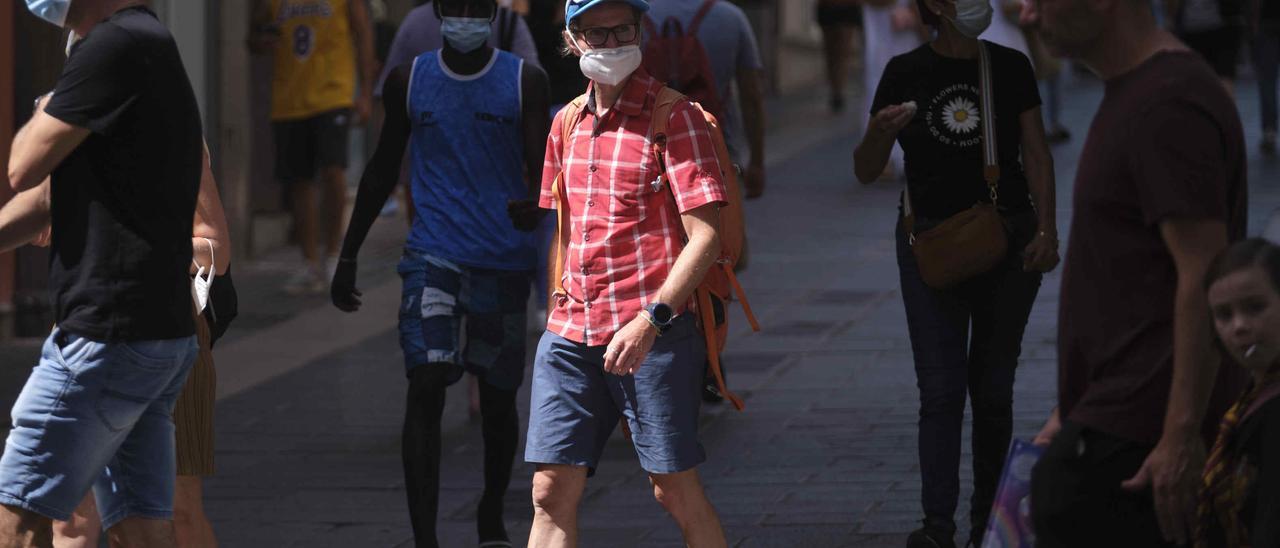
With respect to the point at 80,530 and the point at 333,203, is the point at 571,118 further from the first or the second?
the point at 333,203

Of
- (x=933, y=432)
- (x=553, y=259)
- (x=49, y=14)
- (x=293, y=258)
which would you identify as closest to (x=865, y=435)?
(x=933, y=432)

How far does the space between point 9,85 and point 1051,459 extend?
7814 millimetres

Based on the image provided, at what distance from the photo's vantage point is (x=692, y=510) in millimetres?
5199

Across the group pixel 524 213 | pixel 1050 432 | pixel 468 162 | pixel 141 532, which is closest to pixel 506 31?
pixel 468 162

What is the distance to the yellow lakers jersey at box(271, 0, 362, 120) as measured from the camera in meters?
11.9

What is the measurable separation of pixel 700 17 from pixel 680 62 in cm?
34

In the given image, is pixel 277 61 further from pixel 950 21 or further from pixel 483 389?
pixel 950 21

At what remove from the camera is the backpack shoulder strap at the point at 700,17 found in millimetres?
8289

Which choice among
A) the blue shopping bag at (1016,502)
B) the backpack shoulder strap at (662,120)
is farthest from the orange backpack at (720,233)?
the blue shopping bag at (1016,502)

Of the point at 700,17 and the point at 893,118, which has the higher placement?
the point at 893,118

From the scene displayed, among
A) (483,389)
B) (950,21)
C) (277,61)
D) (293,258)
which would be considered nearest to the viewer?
(950,21)

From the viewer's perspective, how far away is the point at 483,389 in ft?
21.7

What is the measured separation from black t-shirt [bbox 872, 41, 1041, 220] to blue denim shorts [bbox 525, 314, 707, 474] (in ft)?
3.88

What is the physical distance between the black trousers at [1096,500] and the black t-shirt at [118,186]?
1.82 m
